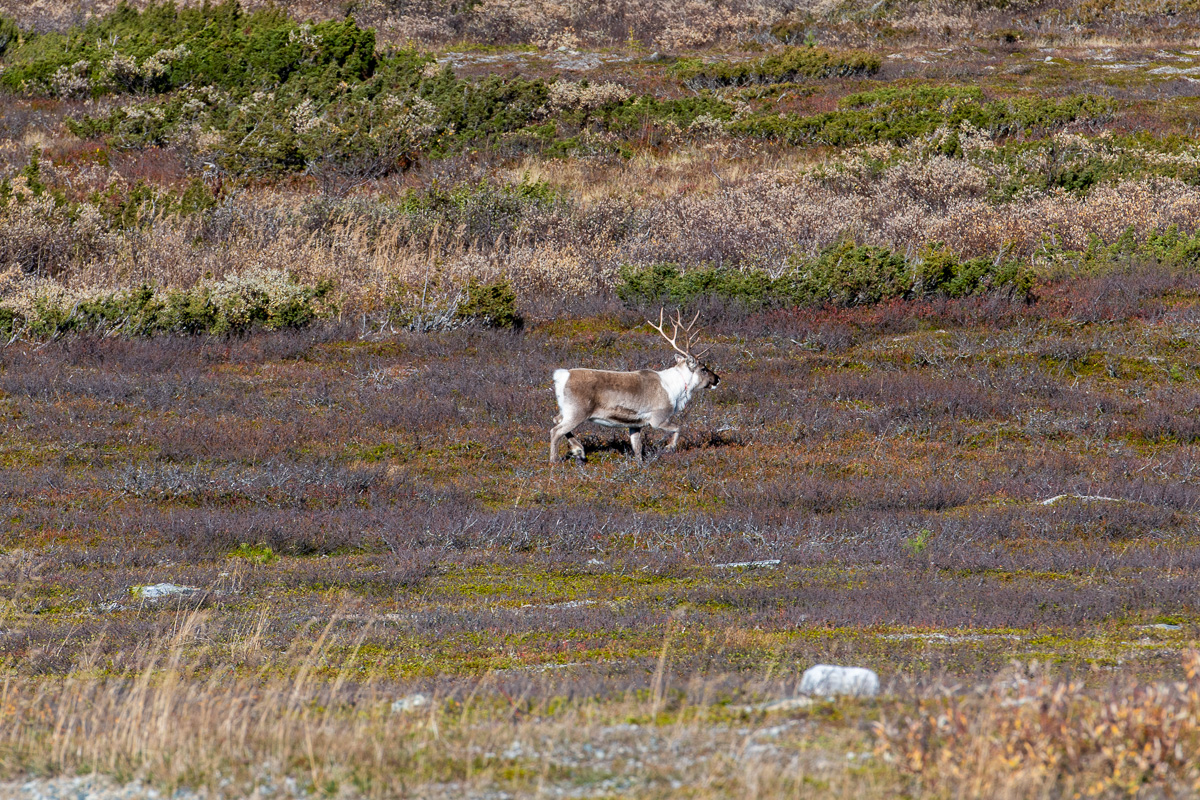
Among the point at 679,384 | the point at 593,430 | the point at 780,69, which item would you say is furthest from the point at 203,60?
the point at 679,384

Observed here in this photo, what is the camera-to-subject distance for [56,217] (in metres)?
22.7

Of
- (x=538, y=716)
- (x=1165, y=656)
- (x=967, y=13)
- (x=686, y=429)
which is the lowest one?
(x=686, y=429)

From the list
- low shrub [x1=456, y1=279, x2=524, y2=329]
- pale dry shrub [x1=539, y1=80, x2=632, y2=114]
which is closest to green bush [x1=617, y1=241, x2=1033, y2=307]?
low shrub [x1=456, y1=279, x2=524, y2=329]

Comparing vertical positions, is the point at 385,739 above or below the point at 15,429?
above

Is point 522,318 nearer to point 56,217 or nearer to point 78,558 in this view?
point 56,217

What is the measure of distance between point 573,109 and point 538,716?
29946 millimetres

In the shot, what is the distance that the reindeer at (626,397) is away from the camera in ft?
44.6

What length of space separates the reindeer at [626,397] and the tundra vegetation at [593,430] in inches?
24.1

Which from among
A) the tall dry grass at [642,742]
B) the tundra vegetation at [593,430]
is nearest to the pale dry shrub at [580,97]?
the tundra vegetation at [593,430]

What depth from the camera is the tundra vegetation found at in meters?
5.21

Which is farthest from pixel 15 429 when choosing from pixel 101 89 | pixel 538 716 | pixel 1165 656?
pixel 101 89

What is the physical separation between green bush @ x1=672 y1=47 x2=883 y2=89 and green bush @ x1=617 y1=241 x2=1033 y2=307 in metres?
18.6

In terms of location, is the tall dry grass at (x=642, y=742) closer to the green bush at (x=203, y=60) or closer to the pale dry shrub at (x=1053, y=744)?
the pale dry shrub at (x=1053, y=744)

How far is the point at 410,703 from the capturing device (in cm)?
579
